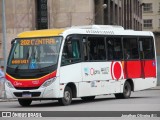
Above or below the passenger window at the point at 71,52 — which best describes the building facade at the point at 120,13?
above

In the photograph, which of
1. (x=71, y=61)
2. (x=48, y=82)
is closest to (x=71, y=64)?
(x=71, y=61)

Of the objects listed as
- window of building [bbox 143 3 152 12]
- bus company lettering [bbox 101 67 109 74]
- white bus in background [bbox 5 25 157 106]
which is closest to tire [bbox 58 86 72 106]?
white bus in background [bbox 5 25 157 106]

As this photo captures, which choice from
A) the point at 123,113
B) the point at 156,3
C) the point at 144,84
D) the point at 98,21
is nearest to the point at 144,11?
the point at 156,3

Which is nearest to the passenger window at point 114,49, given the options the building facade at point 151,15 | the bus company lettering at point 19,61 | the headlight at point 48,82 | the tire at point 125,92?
the tire at point 125,92

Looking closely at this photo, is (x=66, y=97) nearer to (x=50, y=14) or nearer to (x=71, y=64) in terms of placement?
(x=71, y=64)

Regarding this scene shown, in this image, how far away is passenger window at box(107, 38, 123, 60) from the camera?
25344mm

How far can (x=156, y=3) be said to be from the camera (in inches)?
4884

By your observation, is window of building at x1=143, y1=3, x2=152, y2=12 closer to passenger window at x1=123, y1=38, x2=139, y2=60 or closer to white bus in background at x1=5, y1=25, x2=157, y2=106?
passenger window at x1=123, y1=38, x2=139, y2=60

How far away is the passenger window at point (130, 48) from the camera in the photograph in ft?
87.4

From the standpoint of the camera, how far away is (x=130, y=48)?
1061 inches

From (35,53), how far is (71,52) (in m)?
1.50

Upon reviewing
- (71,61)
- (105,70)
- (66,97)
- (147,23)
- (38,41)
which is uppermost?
(147,23)

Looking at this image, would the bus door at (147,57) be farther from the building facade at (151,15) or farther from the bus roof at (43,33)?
the building facade at (151,15)

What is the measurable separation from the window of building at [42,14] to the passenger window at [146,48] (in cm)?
3658
